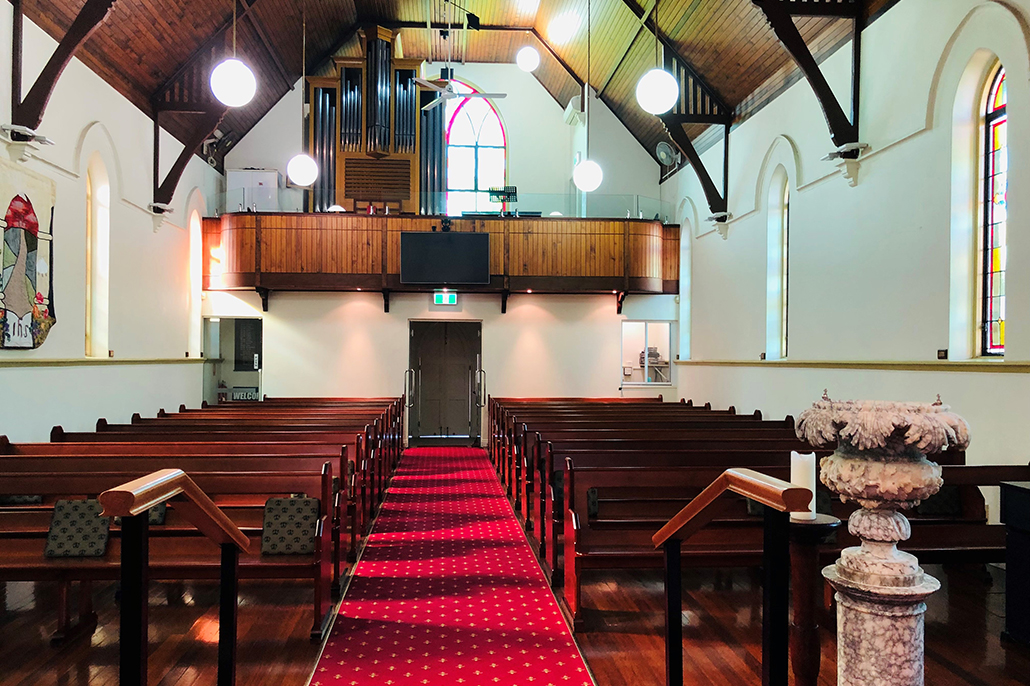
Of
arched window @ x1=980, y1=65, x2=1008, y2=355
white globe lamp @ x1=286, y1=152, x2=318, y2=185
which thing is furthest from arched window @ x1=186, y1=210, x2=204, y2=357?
arched window @ x1=980, y1=65, x2=1008, y2=355

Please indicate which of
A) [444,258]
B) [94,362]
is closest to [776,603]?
[94,362]

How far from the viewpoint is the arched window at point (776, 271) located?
9.45m

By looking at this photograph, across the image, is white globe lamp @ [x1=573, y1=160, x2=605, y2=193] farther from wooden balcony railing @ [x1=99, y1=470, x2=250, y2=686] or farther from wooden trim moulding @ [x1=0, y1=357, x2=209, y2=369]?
wooden balcony railing @ [x1=99, y1=470, x2=250, y2=686]

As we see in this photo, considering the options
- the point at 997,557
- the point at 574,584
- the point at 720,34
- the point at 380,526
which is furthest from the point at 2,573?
the point at 720,34

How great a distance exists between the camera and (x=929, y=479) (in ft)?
6.67

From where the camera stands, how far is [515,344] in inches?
527

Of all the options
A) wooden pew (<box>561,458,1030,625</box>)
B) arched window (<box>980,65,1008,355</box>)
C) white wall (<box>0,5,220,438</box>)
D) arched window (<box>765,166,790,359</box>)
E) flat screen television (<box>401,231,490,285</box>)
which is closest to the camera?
wooden pew (<box>561,458,1030,625</box>)

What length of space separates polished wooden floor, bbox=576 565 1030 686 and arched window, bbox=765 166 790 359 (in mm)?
4359

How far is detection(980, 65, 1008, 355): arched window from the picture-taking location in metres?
6.00

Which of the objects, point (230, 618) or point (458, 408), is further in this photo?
point (458, 408)

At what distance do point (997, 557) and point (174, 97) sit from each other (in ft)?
34.0

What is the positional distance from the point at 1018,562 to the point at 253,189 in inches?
448

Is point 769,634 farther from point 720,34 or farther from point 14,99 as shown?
point 720,34

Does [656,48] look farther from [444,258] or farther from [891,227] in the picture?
[891,227]
